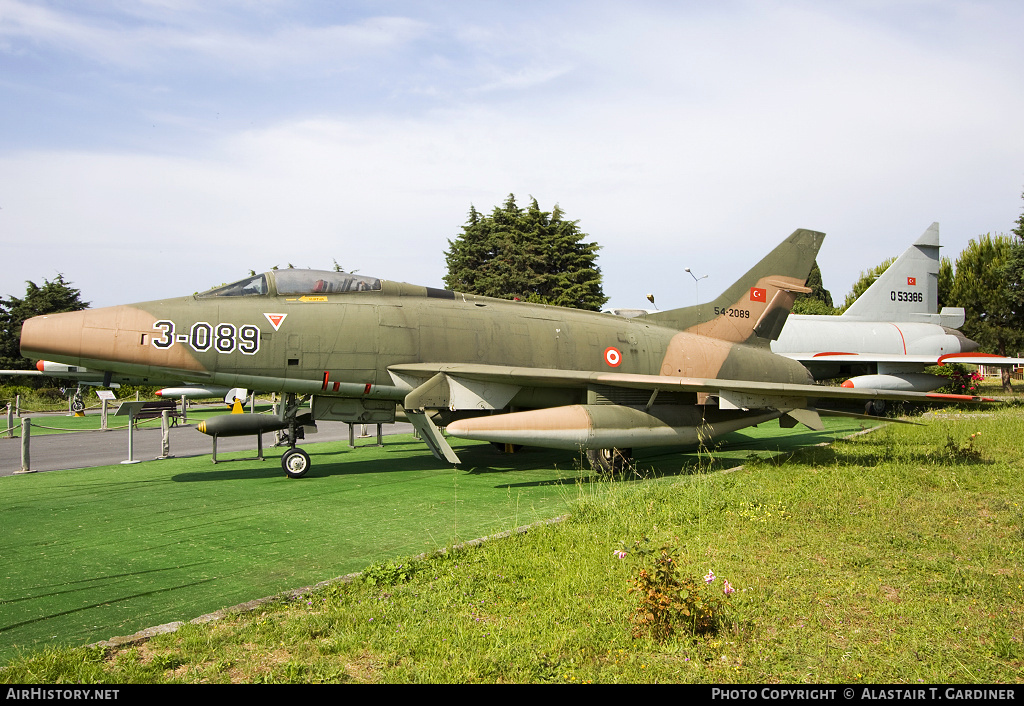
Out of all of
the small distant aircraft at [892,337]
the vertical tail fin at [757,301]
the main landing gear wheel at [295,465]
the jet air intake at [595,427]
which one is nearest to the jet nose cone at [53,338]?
the main landing gear wheel at [295,465]

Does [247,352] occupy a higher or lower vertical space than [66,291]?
lower

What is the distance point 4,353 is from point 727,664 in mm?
54129

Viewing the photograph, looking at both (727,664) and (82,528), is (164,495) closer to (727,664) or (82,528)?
(82,528)

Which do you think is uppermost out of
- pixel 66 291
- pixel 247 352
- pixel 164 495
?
pixel 66 291

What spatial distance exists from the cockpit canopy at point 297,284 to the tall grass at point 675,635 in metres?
5.78

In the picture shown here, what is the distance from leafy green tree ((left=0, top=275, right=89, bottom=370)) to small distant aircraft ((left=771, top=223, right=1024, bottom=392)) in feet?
160

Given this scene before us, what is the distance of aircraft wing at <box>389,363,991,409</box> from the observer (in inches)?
378

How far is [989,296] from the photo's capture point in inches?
1724

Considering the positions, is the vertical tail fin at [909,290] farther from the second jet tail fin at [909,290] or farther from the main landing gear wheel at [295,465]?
the main landing gear wheel at [295,465]

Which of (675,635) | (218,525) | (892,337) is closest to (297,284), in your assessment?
(218,525)

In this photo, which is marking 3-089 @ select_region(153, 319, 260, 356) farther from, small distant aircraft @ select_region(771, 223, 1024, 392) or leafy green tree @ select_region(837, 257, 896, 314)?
leafy green tree @ select_region(837, 257, 896, 314)

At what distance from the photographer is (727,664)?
11.2 feet

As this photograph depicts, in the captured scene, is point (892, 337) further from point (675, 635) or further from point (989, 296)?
point (989, 296)
